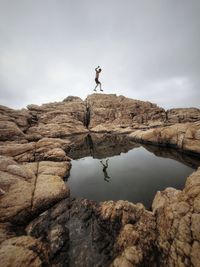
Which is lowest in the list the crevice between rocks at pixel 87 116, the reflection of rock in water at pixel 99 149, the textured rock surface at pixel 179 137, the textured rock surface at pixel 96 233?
the textured rock surface at pixel 96 233

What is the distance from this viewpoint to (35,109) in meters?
51.8

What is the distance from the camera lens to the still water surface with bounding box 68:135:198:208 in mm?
10088

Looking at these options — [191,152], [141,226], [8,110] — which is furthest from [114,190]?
[8,110]

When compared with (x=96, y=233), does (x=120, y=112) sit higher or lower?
higher

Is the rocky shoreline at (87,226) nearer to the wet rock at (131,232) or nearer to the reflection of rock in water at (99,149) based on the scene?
the wet rock at (131,232)

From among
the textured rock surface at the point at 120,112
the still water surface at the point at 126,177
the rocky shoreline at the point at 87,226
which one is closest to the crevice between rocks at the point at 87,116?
the textured rock surface at the point at 120,112

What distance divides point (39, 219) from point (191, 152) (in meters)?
17.5

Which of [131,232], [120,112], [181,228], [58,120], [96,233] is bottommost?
[96,233]

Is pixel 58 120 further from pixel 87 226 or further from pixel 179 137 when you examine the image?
pixel 87 226

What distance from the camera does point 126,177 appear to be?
42.9 feet

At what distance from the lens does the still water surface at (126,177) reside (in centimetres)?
1009

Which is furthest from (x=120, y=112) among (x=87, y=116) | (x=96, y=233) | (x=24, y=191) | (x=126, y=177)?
(x=96, y=233)

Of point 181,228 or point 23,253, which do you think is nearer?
point 23,253

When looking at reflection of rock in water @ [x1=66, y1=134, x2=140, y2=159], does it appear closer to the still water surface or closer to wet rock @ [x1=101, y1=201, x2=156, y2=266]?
the still water surface
